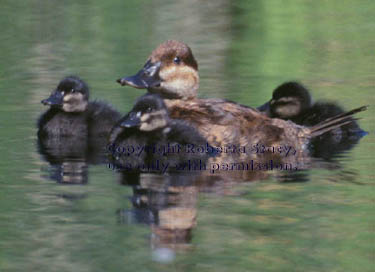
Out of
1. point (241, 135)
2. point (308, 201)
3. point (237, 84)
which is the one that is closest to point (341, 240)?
point (308, 201)

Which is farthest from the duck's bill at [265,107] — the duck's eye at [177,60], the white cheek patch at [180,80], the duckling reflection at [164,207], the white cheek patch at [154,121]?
the duckling reflection at [164,207]

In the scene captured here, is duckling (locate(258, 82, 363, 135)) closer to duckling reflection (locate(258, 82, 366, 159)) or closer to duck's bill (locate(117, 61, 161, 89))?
duckling reflection (locate(258, 82, 366, 159))

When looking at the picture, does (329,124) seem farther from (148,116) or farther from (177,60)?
(148,116)

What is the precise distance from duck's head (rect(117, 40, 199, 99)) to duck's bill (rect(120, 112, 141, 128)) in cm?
52

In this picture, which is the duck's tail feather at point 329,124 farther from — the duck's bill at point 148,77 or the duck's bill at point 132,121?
the duck's bill at point 132,121

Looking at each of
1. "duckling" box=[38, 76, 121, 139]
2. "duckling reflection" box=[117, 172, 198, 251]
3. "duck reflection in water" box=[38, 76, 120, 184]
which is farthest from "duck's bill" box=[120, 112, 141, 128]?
"duckling" box=[38, 76, 121, 139]

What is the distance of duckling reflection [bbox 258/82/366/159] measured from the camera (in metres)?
8.68

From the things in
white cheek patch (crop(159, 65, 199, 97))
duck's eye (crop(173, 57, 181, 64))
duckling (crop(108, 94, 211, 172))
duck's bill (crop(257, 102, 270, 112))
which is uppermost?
duck's eye (crop(173, 57, 181, 64))

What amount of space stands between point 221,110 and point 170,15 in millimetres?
10573

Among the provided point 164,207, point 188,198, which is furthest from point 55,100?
point 164,207

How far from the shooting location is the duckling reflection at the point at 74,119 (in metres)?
8.78

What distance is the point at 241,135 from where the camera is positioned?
306 inches

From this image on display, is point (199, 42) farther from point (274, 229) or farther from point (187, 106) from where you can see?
point (274, 229)

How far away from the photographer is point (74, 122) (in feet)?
29.8
